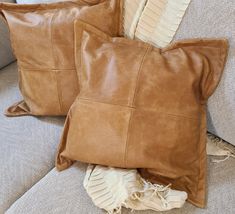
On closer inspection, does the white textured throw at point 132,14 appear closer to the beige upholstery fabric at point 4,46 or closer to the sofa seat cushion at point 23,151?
the sofa seat cushion at point 23,151

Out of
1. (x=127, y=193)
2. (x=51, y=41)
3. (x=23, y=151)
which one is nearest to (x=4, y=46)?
(x=51, y=41)

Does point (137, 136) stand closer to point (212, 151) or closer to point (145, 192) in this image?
point (145, 192)

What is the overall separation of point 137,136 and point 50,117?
1.58 feet

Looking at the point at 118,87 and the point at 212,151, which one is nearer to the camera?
the point at 118,87

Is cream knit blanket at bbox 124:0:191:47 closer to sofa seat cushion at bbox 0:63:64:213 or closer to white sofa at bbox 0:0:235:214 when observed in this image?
white sofa at bbox 0:0:235:214

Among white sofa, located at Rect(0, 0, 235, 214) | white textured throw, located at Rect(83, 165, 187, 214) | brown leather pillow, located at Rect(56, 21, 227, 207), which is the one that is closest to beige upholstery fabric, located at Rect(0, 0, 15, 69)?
white sofa, located at Rect(0, 0, 235, 214)

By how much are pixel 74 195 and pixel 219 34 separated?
0.64 meters

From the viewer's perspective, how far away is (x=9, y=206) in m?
1.01

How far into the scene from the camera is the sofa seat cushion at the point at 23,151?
1052mm

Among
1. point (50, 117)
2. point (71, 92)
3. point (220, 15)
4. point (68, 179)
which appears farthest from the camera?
point (50, 117)

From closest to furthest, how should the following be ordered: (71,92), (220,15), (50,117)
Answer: (220,15)
(71,92)
(50,117)

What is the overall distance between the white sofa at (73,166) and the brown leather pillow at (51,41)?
0.14 meters

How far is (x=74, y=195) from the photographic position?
971mm

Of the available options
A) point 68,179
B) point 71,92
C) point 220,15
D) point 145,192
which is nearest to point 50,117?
point 71,92
